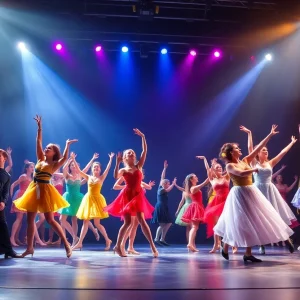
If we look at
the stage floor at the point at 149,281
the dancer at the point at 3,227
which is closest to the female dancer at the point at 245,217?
the stage floor at the point at 149,281

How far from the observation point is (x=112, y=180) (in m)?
11.7

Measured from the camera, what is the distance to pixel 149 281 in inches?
153

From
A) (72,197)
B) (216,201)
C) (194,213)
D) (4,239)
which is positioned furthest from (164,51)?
(4,239)

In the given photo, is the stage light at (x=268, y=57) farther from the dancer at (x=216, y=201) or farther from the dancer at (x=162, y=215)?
the dancer at (x=216, y=201)

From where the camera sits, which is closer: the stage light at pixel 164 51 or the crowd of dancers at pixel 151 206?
the crowd of dancers at pixel 151 206

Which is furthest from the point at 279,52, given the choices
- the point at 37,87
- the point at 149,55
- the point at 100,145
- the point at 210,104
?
the point at 37,87

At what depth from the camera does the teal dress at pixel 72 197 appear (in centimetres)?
924

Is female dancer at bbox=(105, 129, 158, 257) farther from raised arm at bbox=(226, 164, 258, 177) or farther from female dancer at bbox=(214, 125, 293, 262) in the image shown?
raised arm at bbox=(226, 164, 258, 177)

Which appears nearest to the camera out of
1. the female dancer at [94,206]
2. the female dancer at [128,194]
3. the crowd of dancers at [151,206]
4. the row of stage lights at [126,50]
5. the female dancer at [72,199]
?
the crowd of dancers at [151,206]

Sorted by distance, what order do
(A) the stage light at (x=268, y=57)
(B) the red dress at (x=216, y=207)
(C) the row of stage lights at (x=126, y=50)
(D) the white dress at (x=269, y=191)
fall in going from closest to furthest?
(D) the white dress at (x=269, y=191), (B) the red dress at (x=216, y=207), (C) the row of stage lights at (x=126, y=50), (A) the stage light at (x=268, y=57)

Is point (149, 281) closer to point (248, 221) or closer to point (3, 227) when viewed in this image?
point (248, 221)

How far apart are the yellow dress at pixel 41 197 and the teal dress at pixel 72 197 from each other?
9.11 feet

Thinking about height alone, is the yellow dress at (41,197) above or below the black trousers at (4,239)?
above

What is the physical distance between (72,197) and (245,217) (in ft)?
15.9
